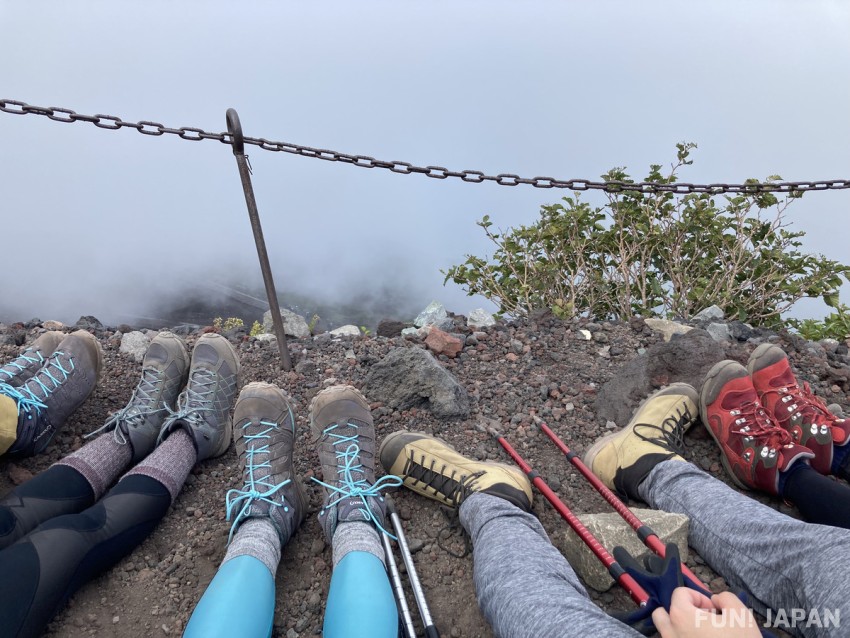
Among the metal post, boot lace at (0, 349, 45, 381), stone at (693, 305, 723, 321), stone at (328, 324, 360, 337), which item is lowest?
stone at (328, 324, 360, 337)

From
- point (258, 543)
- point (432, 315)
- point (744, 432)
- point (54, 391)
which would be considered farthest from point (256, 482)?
point (432, 315)

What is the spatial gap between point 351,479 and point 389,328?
144 cm

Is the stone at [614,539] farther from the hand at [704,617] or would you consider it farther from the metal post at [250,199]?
the metal post at [250,199]

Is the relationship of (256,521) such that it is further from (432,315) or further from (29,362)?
(432,315)

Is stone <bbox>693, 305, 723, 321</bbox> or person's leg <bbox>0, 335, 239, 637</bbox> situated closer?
person's leg <bbox>0, 335, 239, 637</bbox>

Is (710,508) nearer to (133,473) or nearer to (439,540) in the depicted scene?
(439,540)

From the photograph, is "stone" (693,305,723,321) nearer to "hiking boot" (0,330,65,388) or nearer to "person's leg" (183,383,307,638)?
"person's leg" (183,383,307,638)

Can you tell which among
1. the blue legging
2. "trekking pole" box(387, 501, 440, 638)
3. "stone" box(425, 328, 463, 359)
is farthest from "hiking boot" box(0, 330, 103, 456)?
"stone" box(425, 328, 463, 359)

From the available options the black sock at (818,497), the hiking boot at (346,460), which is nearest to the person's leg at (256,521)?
the hiking boot at (346,460)

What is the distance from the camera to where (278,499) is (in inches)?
72.8

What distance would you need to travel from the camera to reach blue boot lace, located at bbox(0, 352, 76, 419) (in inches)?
83.8

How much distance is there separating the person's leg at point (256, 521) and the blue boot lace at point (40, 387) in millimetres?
750

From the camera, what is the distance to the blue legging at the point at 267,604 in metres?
1.33

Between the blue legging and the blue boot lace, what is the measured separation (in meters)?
1.15
